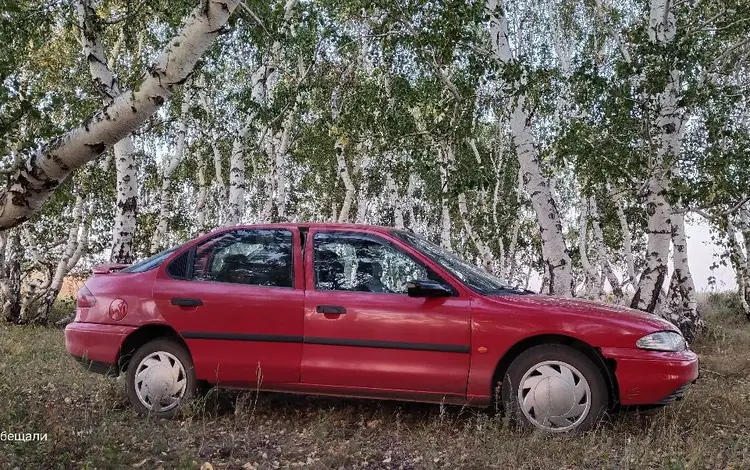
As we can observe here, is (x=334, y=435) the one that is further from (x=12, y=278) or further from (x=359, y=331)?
(x=12, y=278)

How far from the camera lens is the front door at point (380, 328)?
5125 millimetres

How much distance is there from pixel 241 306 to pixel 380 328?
4.30 ft

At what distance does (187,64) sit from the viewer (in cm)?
370

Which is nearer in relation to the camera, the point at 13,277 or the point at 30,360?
the point at 30,360

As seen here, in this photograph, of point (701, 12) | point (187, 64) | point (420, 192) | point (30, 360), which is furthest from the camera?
point (420, 192)

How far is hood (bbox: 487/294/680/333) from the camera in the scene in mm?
5047

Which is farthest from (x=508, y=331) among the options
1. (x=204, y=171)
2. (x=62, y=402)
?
(x=204, y=171)

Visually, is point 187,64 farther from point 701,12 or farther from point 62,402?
point 701,12

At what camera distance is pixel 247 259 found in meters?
5.84

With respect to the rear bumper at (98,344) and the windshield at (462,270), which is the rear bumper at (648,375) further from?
the rear bumper at (98,344)

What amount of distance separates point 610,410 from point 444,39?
6.50 meters

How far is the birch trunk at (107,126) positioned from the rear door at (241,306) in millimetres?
2138

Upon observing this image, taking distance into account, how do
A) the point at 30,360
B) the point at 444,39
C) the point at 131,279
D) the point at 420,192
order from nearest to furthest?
the point at 131,279
the point at 30,360
the point at 444,39
the point at 420,192

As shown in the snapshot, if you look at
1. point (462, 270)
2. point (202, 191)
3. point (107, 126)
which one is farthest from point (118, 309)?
point (202, 191)
